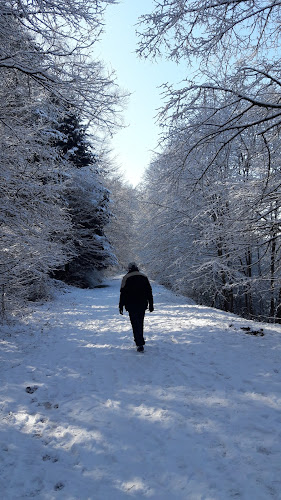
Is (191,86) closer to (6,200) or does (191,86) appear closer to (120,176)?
(6,200)

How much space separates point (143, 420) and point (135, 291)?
3104 mm

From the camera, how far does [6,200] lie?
236 inches

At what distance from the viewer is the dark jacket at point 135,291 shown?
6.56 meters

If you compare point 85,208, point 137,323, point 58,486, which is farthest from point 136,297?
point 85,208

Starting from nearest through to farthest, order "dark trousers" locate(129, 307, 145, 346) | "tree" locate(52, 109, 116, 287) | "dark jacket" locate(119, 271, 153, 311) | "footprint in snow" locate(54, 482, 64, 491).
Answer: "footprint in snow" locate(54, 482, 64, 491)
"dark trousers" locate(129, 307, 145, 346)
"dark jacket" locate(119, 271, 153, 311)
"tree" locate(52, 109, 116, 287)

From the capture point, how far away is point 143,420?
373 cm

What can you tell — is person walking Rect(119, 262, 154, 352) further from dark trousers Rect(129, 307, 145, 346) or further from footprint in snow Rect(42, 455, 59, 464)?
footprint in snow Rect(42, 455, 59, 464)

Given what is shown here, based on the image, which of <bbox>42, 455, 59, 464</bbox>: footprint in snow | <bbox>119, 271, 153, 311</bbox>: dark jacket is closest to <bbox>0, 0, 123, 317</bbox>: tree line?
<bbox>119, 271, 153, 311</bbox>: dark jacket

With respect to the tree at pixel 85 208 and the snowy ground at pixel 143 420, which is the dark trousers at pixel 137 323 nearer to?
the snowy ground at pixel 143 420

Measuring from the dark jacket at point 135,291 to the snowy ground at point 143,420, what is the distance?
1008mm

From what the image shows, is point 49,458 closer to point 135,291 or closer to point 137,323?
point 137,323

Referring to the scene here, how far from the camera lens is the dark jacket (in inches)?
258

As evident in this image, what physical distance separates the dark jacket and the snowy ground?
101 centimetres

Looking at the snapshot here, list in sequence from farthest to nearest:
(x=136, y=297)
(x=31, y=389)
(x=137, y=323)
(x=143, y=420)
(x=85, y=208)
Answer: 1. (x=85, y=208)
2. (x=136, y=297)
3. (x=137, y=323)
4. (x=31, y=389)
5. (x=143, y=420)
